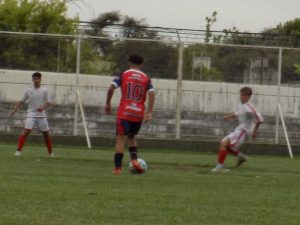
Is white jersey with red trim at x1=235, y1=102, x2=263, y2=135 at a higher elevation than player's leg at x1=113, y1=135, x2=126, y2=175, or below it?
higher

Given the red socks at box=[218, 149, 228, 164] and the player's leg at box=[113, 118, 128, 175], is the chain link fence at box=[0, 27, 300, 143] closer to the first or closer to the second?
the red socks at box=[218, 149, 228, 164]

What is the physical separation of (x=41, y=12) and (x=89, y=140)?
17460mm

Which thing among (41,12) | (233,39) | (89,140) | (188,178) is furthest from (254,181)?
(41,12)

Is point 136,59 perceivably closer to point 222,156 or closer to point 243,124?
point 222,156

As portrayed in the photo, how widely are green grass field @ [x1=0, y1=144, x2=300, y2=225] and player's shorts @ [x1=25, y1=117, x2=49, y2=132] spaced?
3705 mm

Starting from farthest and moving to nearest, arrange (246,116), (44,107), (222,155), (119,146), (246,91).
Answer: (44,107) → (246,116) → (246,91) → (222,155) → (119,146)

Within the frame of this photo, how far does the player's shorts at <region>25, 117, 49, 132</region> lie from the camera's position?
19391 mm

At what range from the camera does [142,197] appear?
9.98m

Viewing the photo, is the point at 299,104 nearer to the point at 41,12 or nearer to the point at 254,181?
the point at 254,181

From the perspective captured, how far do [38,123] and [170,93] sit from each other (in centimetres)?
705

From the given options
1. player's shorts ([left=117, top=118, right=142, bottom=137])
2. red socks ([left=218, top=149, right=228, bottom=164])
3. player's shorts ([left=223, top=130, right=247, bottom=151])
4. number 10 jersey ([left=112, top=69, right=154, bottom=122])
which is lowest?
red socks ([left=218, top=149, right=228, bottom=164])

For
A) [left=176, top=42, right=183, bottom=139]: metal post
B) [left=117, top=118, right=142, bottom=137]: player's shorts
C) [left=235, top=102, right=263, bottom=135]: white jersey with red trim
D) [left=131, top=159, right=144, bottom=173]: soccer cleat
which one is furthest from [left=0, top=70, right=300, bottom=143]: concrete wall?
[left=131, top=159, right=144, bottom=173]: soccer cleat

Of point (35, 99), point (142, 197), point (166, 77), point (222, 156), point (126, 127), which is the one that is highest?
point (166, 77)

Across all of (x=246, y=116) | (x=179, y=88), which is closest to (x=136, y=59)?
(x=246, y=116)
